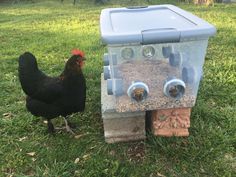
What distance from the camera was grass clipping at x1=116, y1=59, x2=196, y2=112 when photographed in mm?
3025

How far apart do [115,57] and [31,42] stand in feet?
17.4

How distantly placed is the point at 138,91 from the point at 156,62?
34cm

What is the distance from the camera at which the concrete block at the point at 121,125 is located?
3240mm

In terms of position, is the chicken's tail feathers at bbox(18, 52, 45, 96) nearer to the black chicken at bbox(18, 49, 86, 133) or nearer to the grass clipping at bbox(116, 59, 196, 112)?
the black chicken at bbox(18, 49, 86, 133)

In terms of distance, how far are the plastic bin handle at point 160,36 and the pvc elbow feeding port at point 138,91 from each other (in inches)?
14.5

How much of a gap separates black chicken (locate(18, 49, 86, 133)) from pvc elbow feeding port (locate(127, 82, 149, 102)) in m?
0.58

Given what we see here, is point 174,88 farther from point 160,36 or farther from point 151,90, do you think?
point 160,36

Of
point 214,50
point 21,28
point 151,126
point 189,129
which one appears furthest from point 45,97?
point 21,28

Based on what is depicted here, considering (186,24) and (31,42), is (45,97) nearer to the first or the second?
(186,24)

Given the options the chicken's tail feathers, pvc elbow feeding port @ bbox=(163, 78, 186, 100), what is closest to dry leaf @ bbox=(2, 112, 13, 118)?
the chicken's tail feathers

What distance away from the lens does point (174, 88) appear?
2.93 metres

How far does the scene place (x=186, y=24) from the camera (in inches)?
122

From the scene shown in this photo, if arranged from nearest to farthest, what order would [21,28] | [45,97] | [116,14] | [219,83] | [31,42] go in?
[45,97]
[116,14]
[219,83]
[31,42]
[21,28]

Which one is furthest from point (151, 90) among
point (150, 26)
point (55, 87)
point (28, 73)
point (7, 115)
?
point (7, 115)
